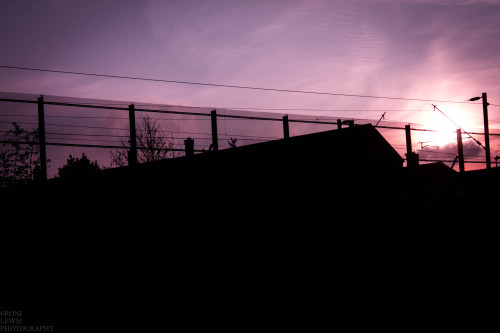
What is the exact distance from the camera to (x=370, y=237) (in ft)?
36.0

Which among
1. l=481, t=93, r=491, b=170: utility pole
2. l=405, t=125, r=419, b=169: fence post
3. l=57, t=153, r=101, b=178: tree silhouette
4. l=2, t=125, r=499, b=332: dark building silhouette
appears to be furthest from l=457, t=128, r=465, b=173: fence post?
l=57, t=153, r=101, b=178: tree silhouette

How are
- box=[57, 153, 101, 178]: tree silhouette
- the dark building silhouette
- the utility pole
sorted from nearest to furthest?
the dark building silhouette
box=[57, 153, 101, 178]: tree silhouette
the utility pole

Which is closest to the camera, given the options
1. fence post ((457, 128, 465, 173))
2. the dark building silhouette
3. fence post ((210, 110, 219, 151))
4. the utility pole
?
the dark building silhouette

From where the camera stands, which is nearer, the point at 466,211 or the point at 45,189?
the point at 45,189

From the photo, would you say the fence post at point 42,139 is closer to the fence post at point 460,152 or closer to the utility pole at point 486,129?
the fence post at point 460,152

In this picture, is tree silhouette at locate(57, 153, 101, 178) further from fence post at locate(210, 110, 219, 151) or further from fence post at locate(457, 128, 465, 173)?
fence post at locate(457, 128, 465, 173)

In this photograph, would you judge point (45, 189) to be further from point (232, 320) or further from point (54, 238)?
point (232, 320)

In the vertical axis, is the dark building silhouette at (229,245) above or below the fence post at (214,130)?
below

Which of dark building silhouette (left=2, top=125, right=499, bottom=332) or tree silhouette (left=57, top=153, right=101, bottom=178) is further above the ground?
tree silhouette (left=57, top=153, right=101, bottom=178)

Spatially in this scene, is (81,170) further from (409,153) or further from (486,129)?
(486,129)

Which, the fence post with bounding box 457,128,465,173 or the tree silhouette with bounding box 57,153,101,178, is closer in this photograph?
the tree silhouette with bounding box 57,153,101,178

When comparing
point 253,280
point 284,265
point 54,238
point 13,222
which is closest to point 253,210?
point 284,265

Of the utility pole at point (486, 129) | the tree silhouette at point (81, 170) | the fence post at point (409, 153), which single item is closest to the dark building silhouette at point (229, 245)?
the tree silhouette at point (81, 170)

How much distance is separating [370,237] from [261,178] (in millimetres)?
3852
